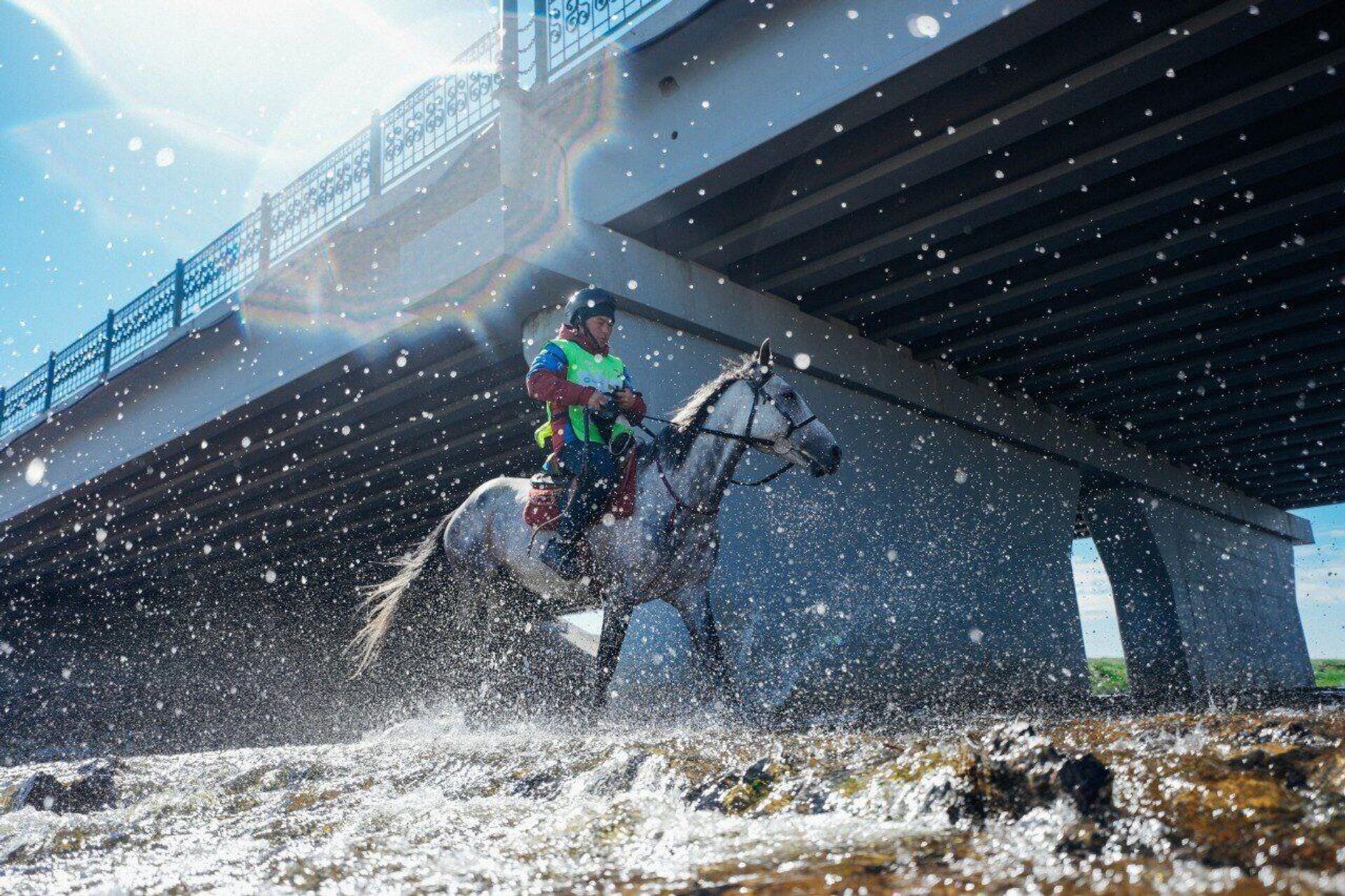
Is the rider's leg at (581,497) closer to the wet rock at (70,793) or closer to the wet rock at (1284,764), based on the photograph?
the wet rock at (70,793)

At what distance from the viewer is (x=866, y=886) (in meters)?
1.33

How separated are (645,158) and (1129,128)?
3.88m

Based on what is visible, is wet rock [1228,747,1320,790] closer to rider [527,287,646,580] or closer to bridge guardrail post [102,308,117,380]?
rider [527,287,646,580]

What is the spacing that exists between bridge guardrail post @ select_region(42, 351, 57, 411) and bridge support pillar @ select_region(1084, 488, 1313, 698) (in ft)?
63.5

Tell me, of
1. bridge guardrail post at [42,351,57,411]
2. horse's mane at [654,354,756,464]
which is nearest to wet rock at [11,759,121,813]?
horse's mane at [654,354,756,464]

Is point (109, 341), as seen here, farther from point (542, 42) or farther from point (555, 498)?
point (555, 498)

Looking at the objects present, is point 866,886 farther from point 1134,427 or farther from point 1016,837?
point 1134,427

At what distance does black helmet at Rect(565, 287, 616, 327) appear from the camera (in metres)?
5.47

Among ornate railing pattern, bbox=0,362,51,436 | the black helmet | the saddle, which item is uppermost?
ornate railing pattern, bbox=0,362,51,436

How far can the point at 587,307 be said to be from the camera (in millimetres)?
5469

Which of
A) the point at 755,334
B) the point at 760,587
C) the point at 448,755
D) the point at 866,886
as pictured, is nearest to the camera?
the point at 866,886

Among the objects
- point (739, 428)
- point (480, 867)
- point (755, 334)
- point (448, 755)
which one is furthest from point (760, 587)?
point (480, 867)

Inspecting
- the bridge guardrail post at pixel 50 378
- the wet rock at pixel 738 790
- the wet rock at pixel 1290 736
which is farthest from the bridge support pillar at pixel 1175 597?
the bridge guardrail post at pixel 50 378

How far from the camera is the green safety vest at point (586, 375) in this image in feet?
17.4
